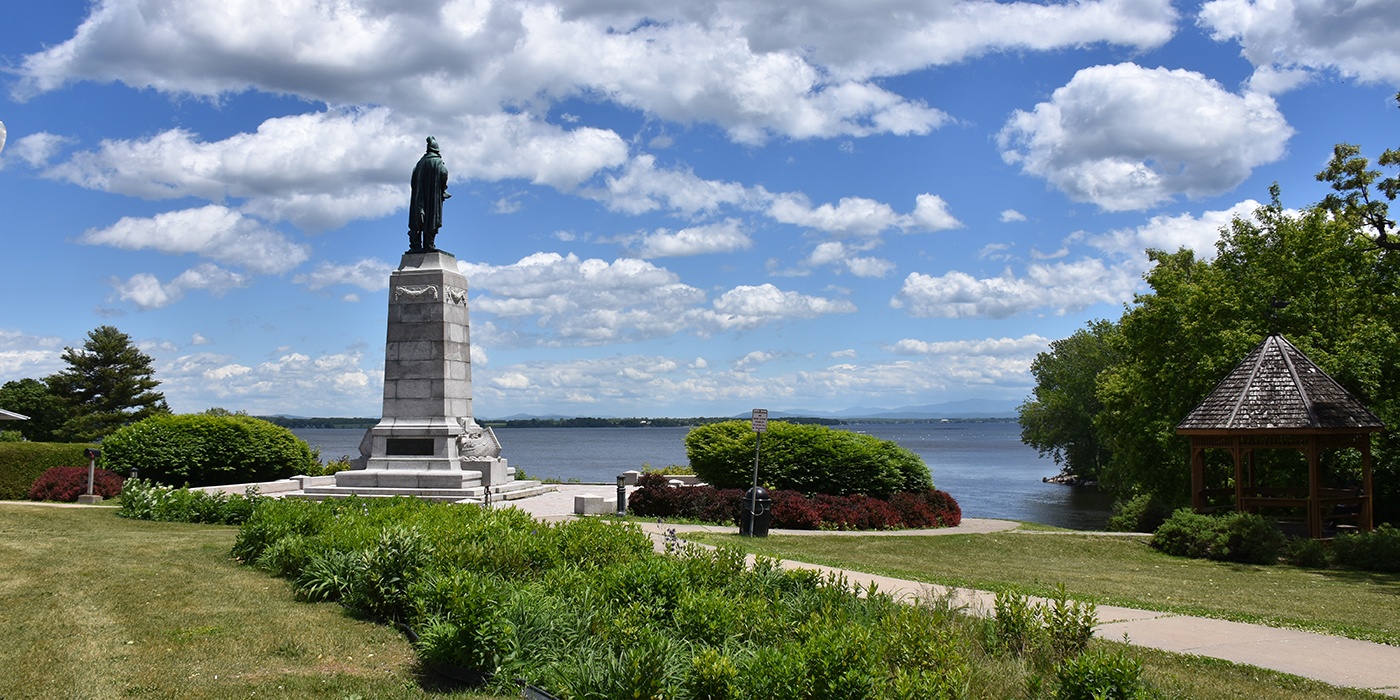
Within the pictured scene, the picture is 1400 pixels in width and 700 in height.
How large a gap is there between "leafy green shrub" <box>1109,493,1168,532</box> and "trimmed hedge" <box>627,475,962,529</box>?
4.04m

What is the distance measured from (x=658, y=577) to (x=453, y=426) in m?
18.1

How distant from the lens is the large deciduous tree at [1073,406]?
54344 millimetres

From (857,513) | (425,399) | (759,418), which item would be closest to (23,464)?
(425,399)

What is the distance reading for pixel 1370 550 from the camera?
1712 centimetres

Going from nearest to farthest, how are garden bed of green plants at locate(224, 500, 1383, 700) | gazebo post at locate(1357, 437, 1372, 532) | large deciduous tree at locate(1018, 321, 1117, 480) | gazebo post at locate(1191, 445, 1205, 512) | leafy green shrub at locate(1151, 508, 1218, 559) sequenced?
garden bed of green plants at locate(224, 500, 1383, 700), leafy green shrub at locate(1151, 508, 1218, 559), gazebo post at locate(1357, 437, 1372, 532), gazebo post at locate(1191, 445, 1205, 512), large deciduous tree at locate(1018, 321, 1117, 480)

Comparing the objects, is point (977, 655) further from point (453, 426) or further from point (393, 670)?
point (453, 426)

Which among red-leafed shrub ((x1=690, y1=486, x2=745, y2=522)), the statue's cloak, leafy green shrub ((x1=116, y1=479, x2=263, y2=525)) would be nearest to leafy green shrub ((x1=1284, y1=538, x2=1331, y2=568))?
red-leafed shrub ((x1=690, y1=486, x2=745, y2=522))

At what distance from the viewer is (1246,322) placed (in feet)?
82.8

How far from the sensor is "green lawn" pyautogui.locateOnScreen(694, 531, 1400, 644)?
11.5m

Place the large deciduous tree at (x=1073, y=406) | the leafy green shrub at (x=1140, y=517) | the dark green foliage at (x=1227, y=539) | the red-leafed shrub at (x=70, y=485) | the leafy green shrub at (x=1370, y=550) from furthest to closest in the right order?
the large deciduous tree at (x=1073, y=406) → the red-leafed shrub at (x=70, y=485) → the leafy green shrub at (x=1140, y=517) → the dark green foliage at (x=1227, y=539) → the leafy green shrub at (x=1370, y=550)

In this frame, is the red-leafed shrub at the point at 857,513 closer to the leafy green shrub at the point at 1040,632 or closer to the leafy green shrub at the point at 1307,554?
the leafy green shrub at the point at 1307,554

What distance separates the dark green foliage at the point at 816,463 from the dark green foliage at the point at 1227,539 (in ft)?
20.4

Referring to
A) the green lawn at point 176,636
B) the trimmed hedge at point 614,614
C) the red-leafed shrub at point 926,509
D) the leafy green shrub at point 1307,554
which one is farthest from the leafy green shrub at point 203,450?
the leafy green shrub at point 1307,554

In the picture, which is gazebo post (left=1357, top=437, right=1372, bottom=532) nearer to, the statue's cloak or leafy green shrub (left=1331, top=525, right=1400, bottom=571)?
leafy green shrub (left=1331, top=525, right=1400, bottom=571)
